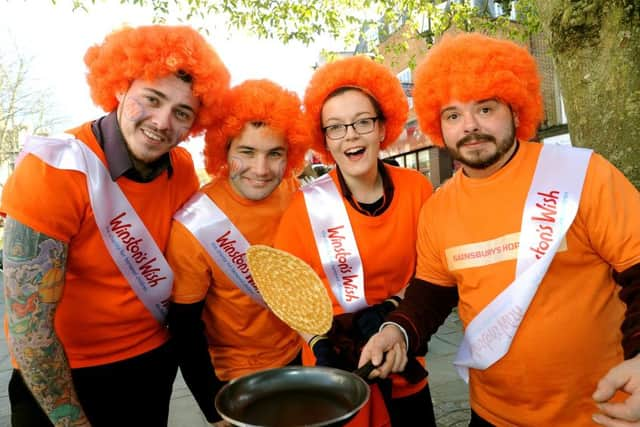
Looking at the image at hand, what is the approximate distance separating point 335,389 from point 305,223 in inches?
40.6

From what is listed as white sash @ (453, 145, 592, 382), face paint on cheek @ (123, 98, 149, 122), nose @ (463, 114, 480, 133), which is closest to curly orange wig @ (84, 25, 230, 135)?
face paint on cheek @ (123, 98, 149, 122)

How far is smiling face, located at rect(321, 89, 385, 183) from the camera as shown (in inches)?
92.5

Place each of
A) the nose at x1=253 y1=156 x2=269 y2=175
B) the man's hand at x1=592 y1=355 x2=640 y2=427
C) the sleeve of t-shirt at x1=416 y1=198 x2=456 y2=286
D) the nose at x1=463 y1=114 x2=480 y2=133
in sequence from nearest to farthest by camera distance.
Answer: the man's hand at x1=592 y1=355 x2=640 y2=427, the nose at x1=463 y1=114 x2=480 y2=133, the sleeve of t-shirt at x1=416 y1=198 x2=456 y2=286, the nose at x1=253 y1=156 x2=269 y2=175

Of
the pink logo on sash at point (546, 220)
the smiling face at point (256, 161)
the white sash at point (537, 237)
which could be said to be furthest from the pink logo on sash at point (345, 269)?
the pink logo on sash at point (546, 220)

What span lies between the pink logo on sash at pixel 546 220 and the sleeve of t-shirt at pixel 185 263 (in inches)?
63.8

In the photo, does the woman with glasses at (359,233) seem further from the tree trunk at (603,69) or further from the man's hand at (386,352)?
the tree trunk at (603,69)

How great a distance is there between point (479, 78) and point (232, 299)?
1690 millimetres

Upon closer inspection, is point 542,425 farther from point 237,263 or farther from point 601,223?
point 237,263

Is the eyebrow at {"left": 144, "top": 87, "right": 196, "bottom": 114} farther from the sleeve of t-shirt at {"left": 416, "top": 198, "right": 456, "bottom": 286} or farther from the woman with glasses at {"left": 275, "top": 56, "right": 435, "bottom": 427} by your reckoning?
the sleeve of t-shirt at {"left": 416, "top": 198, "right": 456, "bottom": 286}

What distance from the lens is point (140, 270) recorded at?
215 centimetres

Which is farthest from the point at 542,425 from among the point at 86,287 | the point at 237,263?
the point at 86,287

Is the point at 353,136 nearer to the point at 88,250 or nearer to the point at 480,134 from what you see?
the point at 480,134

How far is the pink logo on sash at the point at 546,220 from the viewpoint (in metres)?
1.74

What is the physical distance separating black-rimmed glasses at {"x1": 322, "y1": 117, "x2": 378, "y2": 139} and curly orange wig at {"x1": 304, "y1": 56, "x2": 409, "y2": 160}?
21 cm
